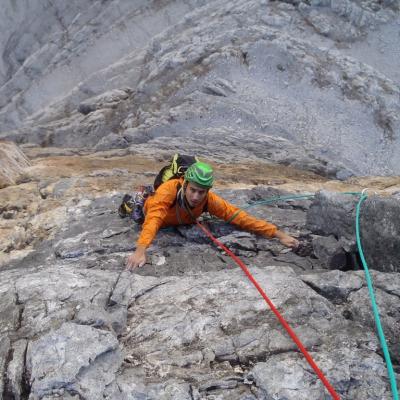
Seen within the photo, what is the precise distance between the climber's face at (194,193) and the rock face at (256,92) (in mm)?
10560

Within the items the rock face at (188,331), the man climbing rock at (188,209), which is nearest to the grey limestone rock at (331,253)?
the rock face at (188,331)

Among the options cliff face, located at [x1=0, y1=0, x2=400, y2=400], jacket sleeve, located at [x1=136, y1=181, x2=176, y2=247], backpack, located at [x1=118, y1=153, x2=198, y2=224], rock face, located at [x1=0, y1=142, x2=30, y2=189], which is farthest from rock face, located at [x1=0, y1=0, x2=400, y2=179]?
jacket sleeve, located at [x1=136, y1=181, x2=176, y2=247]

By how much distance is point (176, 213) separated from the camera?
5.90m

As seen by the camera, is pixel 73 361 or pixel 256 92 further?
pixel 256 92

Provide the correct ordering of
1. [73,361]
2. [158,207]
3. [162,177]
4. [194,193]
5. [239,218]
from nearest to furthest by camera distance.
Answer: [73,361] → [194,193] → [158,207] → [239,218] → [162,177]

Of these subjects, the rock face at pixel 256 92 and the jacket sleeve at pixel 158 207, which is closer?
the jacket sleeve at pixel 158 207

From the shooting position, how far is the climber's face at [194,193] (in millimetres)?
5277

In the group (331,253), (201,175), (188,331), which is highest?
(201,175)

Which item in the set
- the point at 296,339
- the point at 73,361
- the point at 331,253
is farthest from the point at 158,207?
the point at 296,339

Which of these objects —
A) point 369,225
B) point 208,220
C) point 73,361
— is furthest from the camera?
point 208,220

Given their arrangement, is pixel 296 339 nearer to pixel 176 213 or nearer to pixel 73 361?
pixel 73 361

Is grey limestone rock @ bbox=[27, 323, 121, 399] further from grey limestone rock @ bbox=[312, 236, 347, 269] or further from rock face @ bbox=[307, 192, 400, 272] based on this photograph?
rock face @ bbox=[307, 192, 400, 272]

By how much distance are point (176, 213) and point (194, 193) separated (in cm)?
68

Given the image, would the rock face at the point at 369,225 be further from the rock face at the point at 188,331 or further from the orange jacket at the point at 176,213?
the orange jacket at the point at 176,213
